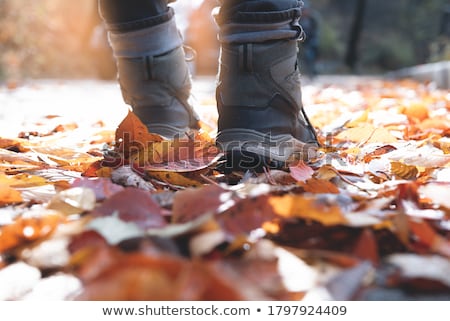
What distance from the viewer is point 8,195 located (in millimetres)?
1262

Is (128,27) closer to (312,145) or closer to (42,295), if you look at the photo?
(312,145)

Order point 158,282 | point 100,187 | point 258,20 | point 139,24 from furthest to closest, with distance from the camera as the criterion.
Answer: point 139,24
point 258,20
point 100,187
point 158,282

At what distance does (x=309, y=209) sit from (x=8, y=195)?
0.64m

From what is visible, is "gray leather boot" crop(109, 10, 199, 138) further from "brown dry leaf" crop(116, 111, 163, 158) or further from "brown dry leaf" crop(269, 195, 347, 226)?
"brown dry leaf" crop(269, 195, 347, 226)

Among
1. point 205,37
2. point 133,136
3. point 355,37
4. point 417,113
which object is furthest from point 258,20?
point 355,37

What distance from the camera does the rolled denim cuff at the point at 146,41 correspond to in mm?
1982

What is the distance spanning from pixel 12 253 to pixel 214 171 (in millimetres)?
722

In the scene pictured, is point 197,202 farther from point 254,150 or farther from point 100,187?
point 254,150

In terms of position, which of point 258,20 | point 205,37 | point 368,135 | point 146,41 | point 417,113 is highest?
point 258,20

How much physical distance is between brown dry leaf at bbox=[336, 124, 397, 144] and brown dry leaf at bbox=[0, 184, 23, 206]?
1.19 meters

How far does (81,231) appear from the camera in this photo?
3.25 ft

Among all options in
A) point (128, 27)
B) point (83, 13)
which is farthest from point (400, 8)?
point (128, 27)

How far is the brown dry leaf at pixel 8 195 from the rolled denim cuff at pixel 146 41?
0.86 m
